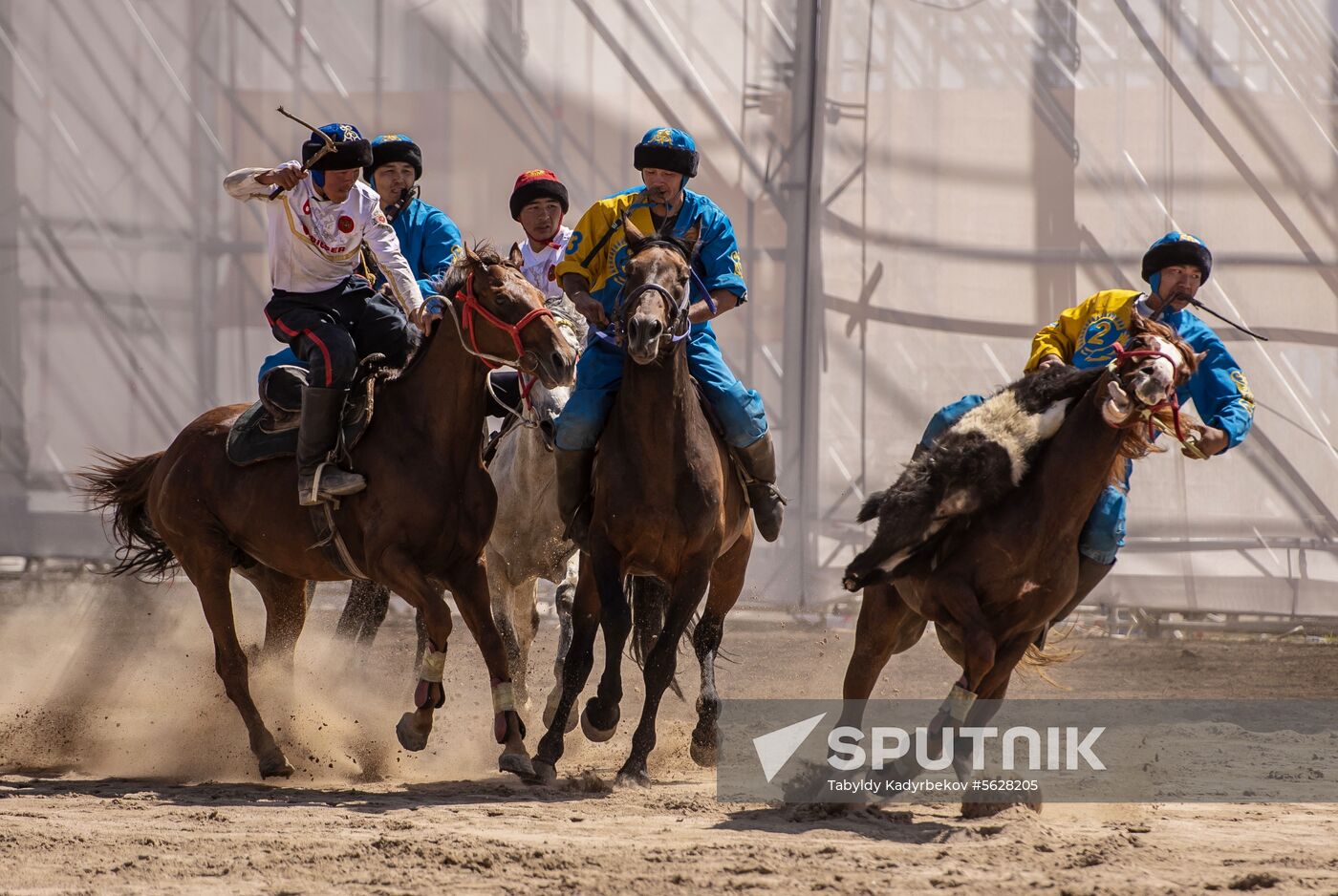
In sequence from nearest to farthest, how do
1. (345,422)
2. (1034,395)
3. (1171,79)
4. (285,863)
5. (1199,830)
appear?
(285,863)
(1199,830)
(1034,395)
(345,422)
(1171,79)

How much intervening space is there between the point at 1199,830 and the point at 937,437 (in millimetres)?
1586

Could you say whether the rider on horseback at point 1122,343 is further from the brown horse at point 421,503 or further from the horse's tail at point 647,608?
the brown horse at point 421,503

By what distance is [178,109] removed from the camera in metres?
11.4

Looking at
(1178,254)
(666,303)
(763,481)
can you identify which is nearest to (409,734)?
(763,481)

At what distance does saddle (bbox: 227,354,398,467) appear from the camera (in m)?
6.06

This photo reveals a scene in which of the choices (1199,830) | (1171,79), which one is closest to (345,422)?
(1199,830)

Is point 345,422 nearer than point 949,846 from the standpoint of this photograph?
No

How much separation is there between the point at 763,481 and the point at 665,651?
3.03 ft

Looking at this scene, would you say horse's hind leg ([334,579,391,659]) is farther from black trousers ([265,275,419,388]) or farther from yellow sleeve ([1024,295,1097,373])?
yellow sleeve ([1024,295,1097,373])

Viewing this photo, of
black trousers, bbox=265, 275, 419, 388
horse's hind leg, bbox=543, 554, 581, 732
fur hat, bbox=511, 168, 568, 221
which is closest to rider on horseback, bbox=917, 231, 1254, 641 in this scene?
horse's hind leg, bbox=543, 554, 581, 732

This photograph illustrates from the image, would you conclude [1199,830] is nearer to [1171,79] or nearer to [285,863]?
[285,863]

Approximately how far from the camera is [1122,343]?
19.0 feet

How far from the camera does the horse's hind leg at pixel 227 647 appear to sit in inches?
243

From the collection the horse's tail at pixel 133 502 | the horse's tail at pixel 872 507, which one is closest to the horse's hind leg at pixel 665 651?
the horse's tail at pixel 872 507
